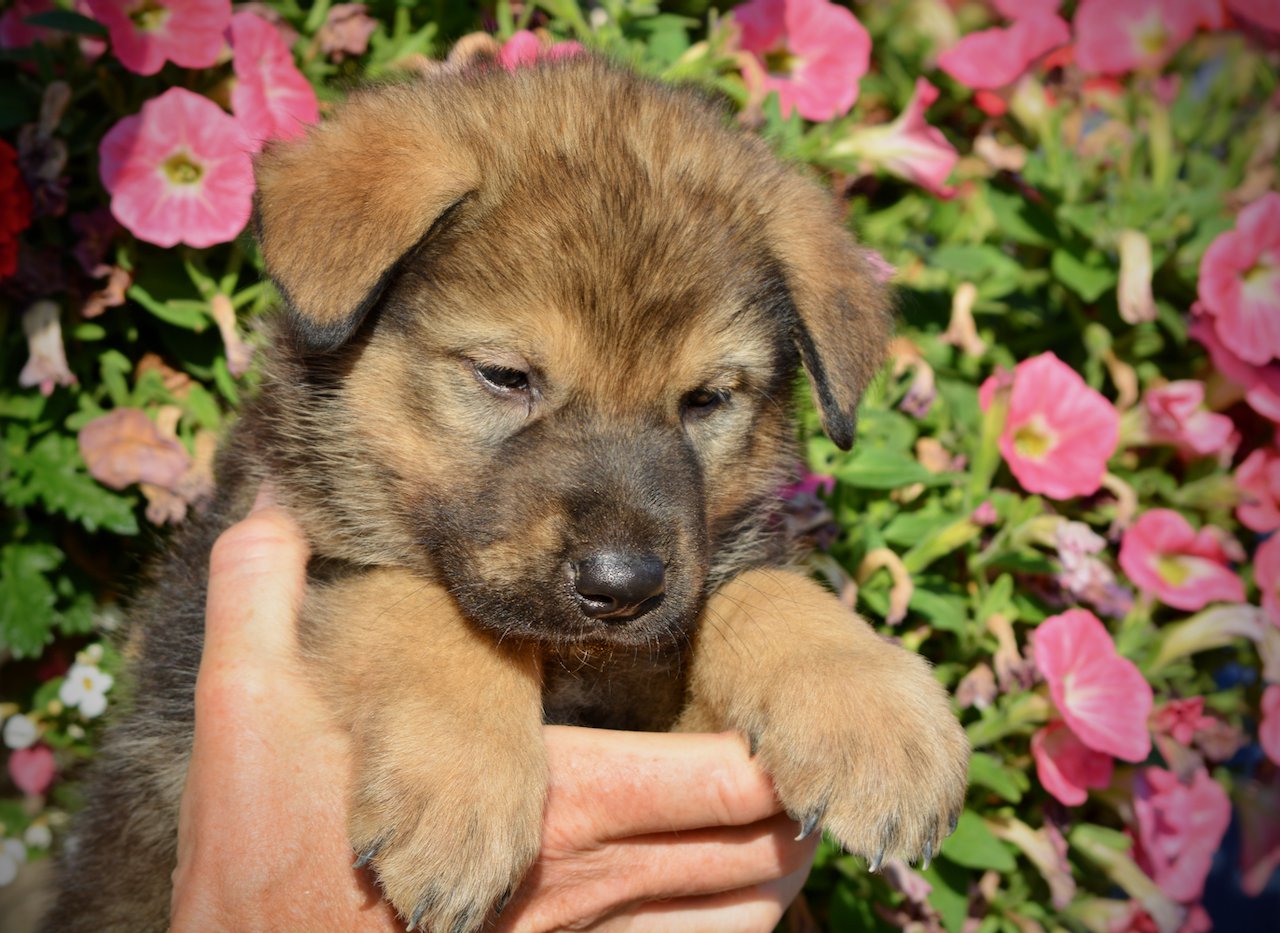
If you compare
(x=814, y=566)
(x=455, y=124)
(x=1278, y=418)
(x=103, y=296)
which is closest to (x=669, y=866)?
(x=814, y=566)

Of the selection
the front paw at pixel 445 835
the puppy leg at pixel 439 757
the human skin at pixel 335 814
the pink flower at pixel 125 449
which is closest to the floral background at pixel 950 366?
the pink flower at pixel 125 449

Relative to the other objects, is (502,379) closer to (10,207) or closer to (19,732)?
(10,207)

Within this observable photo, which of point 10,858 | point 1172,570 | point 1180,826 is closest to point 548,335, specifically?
point 1172,570

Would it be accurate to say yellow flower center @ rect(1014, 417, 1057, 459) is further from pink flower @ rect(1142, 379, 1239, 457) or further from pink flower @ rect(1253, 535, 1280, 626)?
pink flower @ rect(1253, 535, 1280, 626)

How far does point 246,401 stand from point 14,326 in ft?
2.04

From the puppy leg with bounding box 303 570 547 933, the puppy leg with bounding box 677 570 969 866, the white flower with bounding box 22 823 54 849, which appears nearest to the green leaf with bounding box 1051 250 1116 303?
the puppy leg with bounding box 677 570 969 866

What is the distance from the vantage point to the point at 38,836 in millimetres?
3252

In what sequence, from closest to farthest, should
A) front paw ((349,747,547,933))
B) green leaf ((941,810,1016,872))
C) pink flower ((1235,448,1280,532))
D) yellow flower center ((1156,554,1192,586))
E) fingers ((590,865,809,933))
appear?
front paw ((349,747,547,933)) → fingers ((590,865,809,933)) → green leaf ((941,810,1016,872)) → yellow flower center ((1156,554,1192,586)) → pink flower ((1235,448,1280,532))

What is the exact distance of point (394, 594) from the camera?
7.29ft

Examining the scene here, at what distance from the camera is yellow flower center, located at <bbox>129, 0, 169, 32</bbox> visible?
2504 mm

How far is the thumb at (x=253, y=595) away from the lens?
87.0 inches

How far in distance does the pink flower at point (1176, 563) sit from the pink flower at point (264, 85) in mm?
2420

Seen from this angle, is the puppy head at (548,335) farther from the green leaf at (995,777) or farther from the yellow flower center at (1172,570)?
the yellow flower center at (1172,570)

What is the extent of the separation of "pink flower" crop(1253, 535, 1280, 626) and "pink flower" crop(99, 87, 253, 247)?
2870 mm
